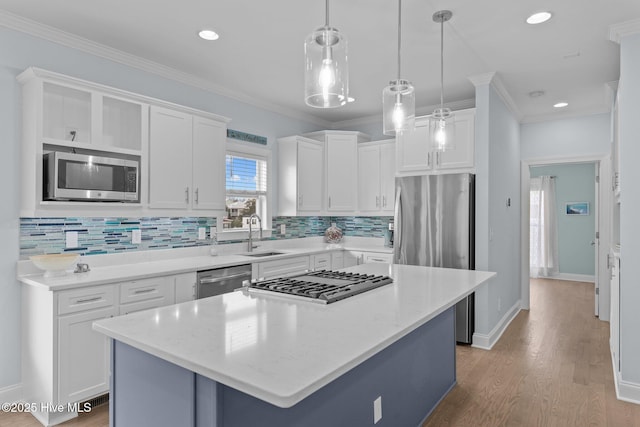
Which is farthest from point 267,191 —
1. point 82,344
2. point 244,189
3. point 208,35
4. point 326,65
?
point 326,65

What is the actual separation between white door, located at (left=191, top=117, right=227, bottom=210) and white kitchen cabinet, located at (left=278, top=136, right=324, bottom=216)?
3.67 ft

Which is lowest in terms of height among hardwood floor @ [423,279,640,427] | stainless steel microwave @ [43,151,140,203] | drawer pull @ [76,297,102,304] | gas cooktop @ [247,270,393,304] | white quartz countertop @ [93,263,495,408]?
hardwood floor @ [423,279,640,427]

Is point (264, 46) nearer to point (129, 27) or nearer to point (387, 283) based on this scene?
point (129, 27)

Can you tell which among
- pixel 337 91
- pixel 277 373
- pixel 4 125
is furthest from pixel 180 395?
pixel 4 125

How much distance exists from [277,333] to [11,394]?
2.47 meters

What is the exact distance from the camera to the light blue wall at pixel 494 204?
3.90m

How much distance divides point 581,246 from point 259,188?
6852 mm

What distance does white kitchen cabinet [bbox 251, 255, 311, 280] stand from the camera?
12.4 ft

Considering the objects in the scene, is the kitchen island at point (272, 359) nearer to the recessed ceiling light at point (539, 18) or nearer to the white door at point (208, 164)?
the white door at point (208, 164)

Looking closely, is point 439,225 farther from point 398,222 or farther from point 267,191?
point 267,191

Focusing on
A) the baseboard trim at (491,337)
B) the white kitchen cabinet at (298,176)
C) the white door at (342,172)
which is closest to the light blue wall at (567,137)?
the baseboard trim at (491,337)

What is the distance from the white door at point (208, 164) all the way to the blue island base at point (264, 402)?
210 cm

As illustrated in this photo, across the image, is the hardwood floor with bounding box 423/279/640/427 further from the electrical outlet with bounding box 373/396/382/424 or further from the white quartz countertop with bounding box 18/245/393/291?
the white quartz countertop with bounding box 18/245/393/291

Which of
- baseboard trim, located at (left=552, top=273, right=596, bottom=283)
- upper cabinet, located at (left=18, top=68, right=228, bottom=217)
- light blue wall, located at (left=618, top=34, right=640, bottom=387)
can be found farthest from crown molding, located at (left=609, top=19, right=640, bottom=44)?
baseboard trim, located at (left=552, top=273, right=596, bottom=283)
